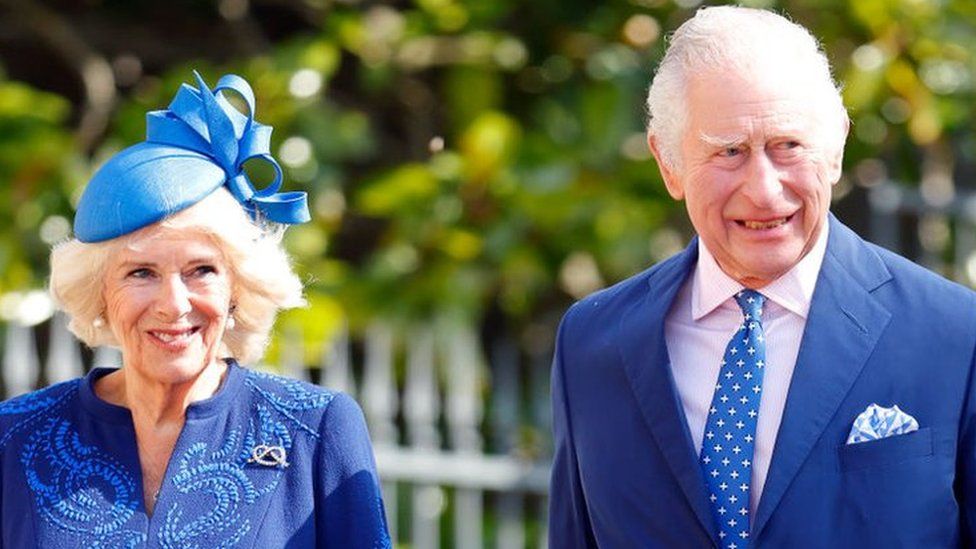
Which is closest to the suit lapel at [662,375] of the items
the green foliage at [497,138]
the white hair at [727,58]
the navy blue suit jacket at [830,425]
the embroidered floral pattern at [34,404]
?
the navy blue suit jacket at [830,425]

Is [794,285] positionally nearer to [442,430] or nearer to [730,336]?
[730,336]

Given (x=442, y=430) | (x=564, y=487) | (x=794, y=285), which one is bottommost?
(x=442, y=430)

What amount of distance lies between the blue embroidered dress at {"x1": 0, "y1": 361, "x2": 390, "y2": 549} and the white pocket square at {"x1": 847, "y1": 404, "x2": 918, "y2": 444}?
0.79 metres

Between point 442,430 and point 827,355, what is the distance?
2.69m

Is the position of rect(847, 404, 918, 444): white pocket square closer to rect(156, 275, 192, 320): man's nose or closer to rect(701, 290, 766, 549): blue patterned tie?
rect(701, 290, 766, 549): blue patterned tie

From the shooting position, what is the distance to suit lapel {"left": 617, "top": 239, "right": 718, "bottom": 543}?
10.8 feet

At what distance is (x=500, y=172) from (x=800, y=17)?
95 centimetres

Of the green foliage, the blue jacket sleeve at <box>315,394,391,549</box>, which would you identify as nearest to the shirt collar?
the blue jacket sleeve at <box>315,394,391,549</box>

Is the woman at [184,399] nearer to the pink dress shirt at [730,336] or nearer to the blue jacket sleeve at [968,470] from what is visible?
the pink dress shirt at [730,336]

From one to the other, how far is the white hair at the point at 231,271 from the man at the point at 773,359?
0.56 m

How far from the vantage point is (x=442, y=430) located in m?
5.84

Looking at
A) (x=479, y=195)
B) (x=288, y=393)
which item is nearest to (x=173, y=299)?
(x=288, y=393)

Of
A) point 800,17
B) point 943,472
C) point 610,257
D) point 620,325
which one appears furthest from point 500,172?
point 943,472

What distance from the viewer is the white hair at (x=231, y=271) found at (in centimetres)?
341
